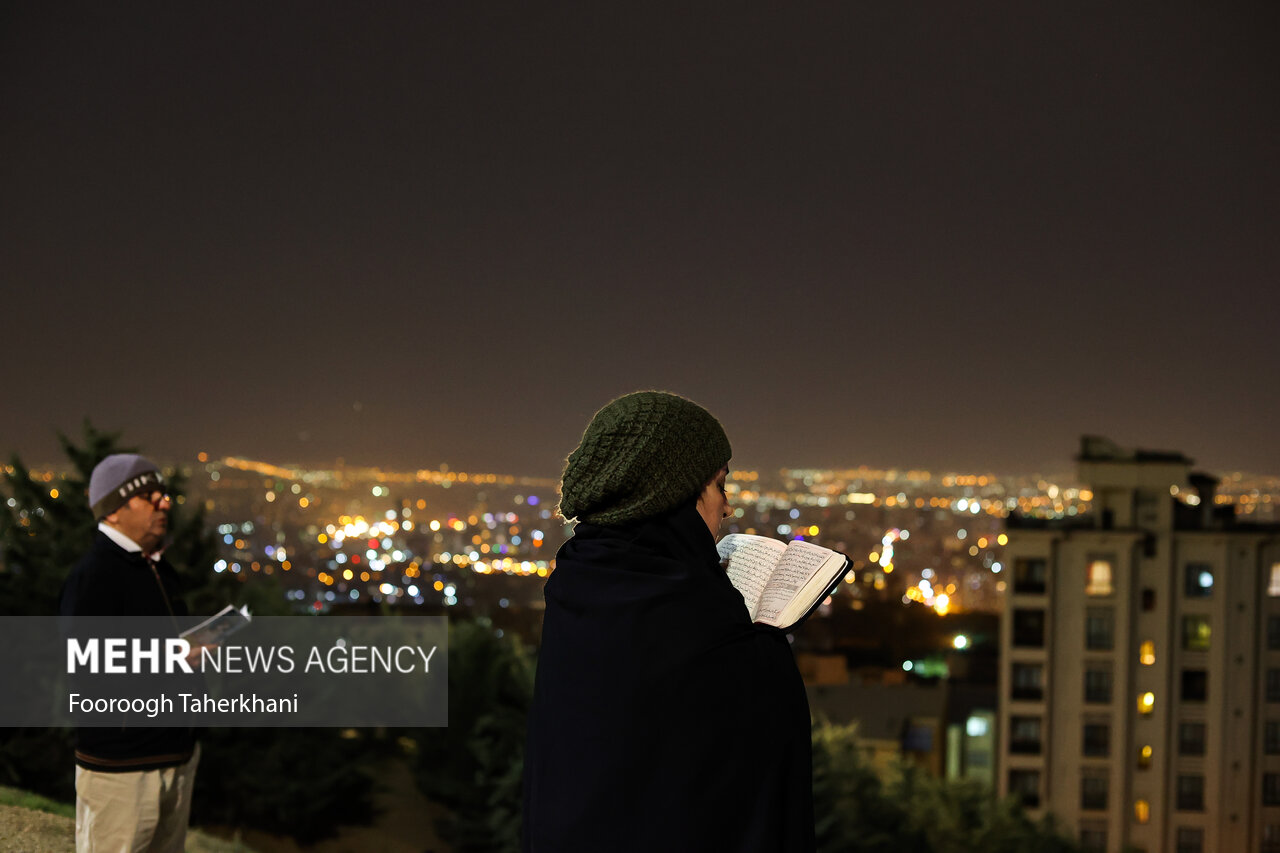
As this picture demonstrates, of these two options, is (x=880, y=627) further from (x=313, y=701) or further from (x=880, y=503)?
(x=313, y=701)

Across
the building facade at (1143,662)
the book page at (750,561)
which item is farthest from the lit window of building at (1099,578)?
the book page at (750,561)

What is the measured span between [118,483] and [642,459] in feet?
10.9

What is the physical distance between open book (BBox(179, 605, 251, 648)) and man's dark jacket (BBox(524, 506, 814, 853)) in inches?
112

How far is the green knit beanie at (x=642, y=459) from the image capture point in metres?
1.93

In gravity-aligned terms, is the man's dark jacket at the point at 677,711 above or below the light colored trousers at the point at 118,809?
above

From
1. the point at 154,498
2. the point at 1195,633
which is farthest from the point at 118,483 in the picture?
the point at 1195,633

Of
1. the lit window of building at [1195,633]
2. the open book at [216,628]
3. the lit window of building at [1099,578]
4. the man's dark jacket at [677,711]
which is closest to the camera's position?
the man's dark jacket at [677,711]

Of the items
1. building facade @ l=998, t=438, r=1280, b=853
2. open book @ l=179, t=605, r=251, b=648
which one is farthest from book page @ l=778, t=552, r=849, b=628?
building facade @ l=998, t=438, r=1280, b=853

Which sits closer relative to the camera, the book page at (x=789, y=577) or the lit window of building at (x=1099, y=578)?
the book page at (x=789, y=577)

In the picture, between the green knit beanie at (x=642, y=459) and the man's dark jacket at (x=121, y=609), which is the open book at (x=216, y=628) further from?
the green knit beanie at (x=642, y=459)

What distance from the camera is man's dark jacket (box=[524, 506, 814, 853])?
73.1 inches

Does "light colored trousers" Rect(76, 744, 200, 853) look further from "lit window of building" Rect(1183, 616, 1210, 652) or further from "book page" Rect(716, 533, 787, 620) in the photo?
"lit window of building" Rect(1183, 616, 1210, 652)

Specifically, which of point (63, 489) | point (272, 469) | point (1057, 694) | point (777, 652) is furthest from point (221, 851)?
point (272, 469)

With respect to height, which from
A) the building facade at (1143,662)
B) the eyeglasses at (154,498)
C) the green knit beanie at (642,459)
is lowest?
the building facade at (1143,662)
